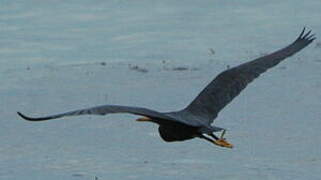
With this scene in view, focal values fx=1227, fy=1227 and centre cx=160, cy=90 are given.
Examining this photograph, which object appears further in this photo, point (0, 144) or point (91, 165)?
point (0, 144)

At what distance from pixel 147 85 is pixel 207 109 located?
286 centimetres

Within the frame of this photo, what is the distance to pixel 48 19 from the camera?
9.77m

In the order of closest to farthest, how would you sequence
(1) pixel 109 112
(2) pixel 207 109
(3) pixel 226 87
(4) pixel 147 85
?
(1) pixel 109 112, (2) pixel 207 109, (3) pixel 226 87, (4) pixel 147 85

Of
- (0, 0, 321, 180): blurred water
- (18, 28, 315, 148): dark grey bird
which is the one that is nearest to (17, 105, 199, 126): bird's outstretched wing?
(18, 28, 315, 148): dark grey bird

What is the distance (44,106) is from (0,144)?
0.77 metres

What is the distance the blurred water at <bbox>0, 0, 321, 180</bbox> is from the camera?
6137 millimetres

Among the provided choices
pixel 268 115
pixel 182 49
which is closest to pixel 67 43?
pixel 182 49

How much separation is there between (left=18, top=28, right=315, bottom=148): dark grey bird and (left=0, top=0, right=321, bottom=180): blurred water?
Answer: 905mm

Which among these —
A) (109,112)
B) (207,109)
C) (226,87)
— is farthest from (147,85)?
(109,112)

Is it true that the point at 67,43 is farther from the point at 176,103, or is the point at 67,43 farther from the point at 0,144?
the point at 0,144

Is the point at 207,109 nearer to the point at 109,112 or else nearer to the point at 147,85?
the point at 109,112

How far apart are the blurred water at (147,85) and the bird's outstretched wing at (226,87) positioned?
2.94 ft

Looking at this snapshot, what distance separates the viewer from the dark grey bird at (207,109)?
14.1 ft

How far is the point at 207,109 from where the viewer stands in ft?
15.9
